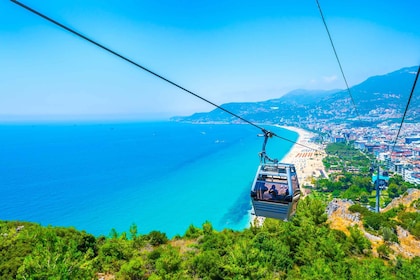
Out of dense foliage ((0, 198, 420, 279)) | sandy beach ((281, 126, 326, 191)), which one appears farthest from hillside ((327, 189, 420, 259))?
sandy beach ((281, 126, 326, 191))

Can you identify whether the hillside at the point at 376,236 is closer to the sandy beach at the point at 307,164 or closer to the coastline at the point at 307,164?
the coastline at the point at 307,164

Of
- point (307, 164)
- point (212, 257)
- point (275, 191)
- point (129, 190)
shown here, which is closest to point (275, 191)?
point (275, 191)

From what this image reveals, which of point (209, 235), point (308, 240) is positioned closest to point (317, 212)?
point (308, 240)

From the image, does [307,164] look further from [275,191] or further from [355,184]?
[275,191]

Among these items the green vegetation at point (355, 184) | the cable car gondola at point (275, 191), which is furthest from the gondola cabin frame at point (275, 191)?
the green vegetation at point (355, 184)

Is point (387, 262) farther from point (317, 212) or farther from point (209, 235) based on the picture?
point (209, 235)

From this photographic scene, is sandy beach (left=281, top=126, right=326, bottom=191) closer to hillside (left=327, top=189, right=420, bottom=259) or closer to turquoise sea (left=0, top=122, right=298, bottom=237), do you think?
turquoise sea (left=0, top=122, right=298, bottom=237)

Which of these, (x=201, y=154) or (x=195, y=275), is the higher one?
(x=195, y=275)

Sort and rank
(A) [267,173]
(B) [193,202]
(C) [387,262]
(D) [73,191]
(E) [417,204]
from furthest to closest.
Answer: (D) [73,191]
(B) [193,202]
(E) [417,204]
(C) [387,262]
(A) [267,173]
